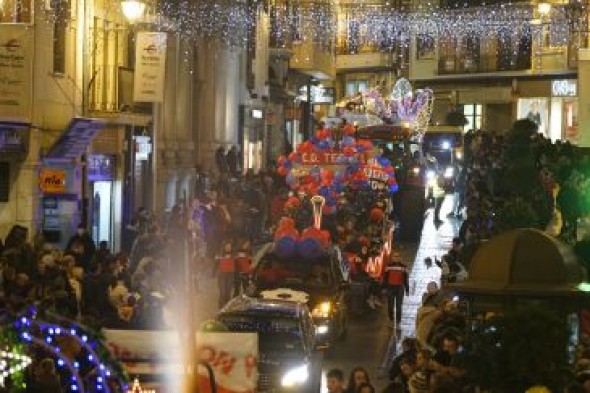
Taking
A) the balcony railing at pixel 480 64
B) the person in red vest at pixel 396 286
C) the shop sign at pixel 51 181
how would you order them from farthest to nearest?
the balcony railing at pixel 480 64 < the shop sign at pixel 51 181 < the person in red vest at pixel 396 286

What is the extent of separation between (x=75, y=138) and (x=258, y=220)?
353 inches

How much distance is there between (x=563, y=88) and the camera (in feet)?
199

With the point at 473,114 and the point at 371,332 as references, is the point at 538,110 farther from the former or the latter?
the point at 371,332

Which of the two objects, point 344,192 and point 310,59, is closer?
point 344,192

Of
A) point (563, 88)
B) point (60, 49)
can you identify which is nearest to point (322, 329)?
point (60, 49)

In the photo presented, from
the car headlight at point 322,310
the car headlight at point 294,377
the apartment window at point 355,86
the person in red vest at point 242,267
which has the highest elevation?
the apartment window at point 355,86

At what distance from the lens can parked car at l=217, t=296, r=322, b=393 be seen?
15.7m

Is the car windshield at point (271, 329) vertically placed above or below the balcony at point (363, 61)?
below

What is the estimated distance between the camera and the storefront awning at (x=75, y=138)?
2591 centimetres

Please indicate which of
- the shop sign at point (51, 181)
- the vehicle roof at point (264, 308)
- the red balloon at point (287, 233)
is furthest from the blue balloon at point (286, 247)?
the shop sign at point (51, 181)

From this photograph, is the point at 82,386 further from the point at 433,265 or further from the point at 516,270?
the point at 433,265

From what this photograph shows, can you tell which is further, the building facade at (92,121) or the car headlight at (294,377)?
the building facade at (92,121)

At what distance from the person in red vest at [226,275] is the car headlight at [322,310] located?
393 centimetres

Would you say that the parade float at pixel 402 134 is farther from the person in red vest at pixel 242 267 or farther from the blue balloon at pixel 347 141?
the person in red vest at pixel 242 267
